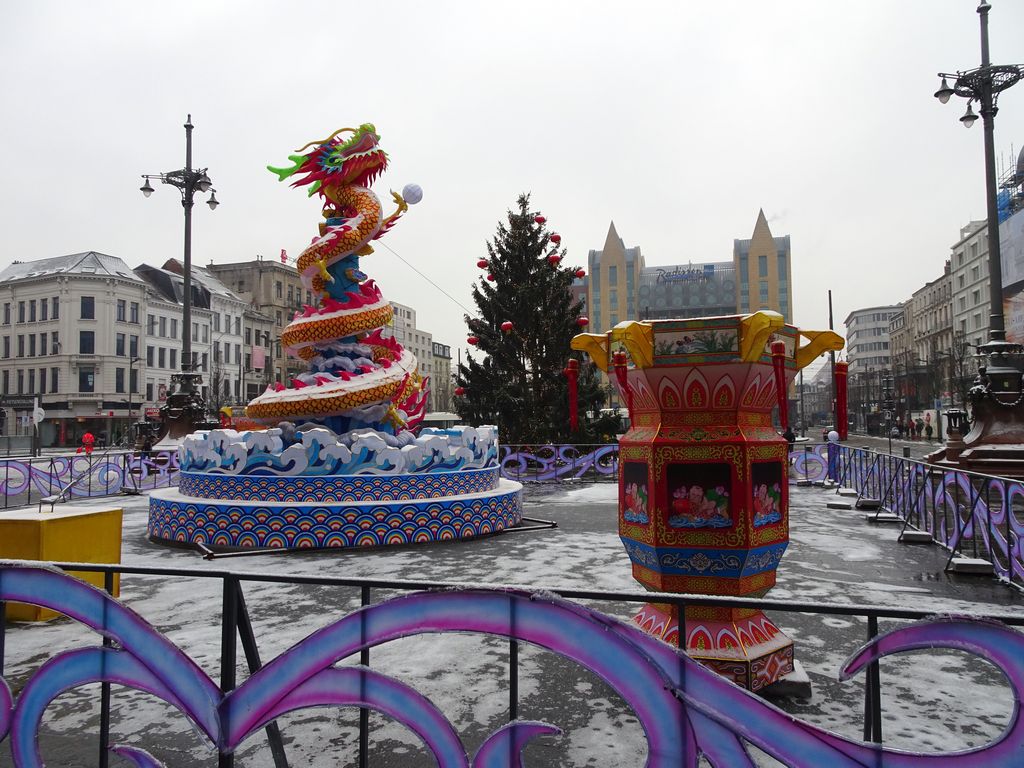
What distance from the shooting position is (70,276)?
152ft

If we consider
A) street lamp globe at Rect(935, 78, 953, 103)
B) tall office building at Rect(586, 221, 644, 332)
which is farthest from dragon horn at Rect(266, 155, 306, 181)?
tall office building at Rect(586, 221, 644, 332)

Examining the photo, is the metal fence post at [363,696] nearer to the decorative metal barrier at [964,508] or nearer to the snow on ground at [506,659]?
the snow on ground at [506,659]

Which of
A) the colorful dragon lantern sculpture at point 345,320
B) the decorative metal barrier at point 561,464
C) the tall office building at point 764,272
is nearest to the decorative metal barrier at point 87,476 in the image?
the colorful dragon lantern sculpture at point 345,320

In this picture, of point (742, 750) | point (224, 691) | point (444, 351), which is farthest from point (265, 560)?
point (444, 351)

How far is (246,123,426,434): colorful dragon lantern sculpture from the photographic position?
11898 mm

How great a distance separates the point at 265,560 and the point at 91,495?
39.0ft

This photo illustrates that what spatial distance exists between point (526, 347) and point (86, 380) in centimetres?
3747

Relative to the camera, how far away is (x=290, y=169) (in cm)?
1316

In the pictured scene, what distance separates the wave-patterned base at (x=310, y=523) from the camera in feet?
33.4

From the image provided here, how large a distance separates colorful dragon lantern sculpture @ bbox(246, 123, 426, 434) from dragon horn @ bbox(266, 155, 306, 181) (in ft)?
0.06

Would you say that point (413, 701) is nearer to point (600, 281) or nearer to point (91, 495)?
point (91, 495)

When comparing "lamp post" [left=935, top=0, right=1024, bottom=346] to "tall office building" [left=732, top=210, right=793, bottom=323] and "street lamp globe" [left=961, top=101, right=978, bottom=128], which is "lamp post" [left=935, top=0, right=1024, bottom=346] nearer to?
"street lamp globe" [left=961, top=101, right=978, bottom=128]

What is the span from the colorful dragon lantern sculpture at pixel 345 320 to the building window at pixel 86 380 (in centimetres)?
4196

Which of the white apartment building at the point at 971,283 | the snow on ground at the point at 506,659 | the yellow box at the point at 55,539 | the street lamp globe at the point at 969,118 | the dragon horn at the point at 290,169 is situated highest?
the white apartment building at the point at 971,283
